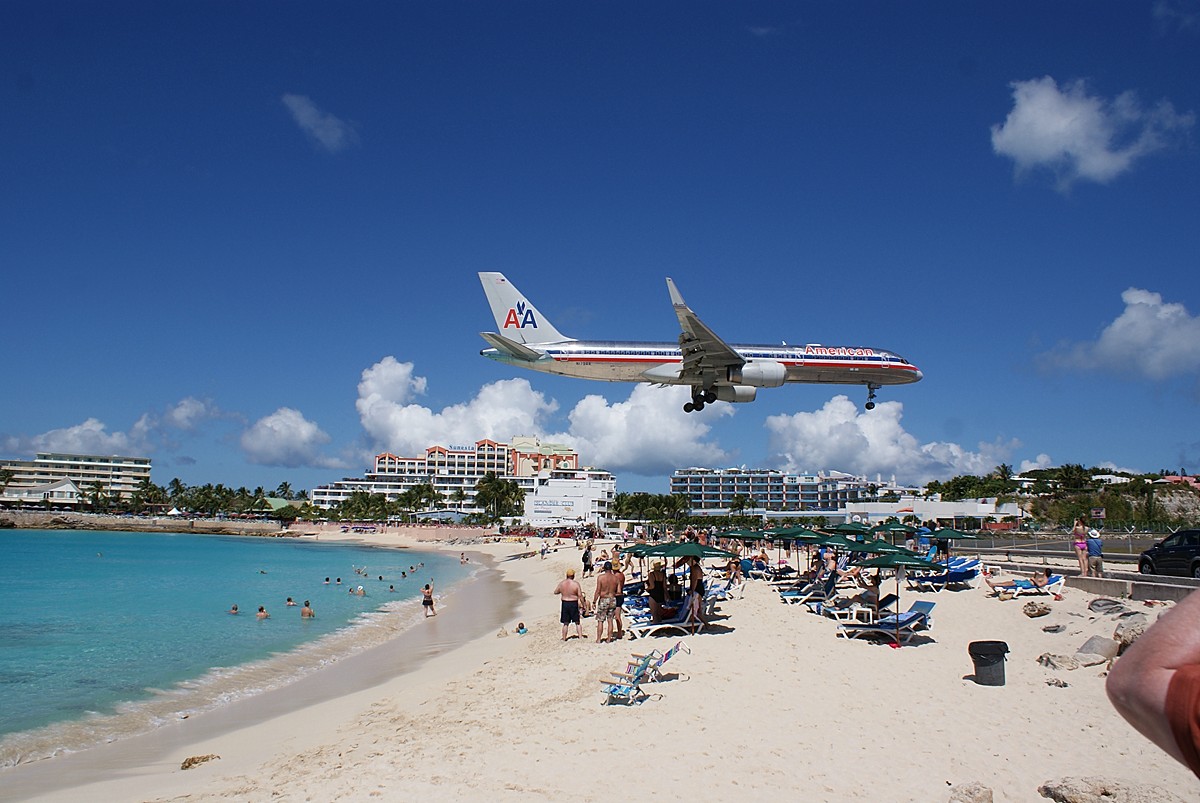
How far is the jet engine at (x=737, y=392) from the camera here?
30062 millimetres

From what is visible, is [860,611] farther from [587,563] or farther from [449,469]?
[449,469]

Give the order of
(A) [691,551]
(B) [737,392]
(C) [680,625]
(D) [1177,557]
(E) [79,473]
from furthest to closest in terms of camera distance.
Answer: (E) [79,473] < (B) [737,392] < (D) [1177,557] < (A) [691,551] < (C) [680,625]

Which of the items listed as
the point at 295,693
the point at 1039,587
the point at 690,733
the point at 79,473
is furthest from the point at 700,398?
the point at 79,473

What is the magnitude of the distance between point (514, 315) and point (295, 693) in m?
20.5

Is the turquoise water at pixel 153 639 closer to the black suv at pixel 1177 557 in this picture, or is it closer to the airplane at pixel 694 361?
the airplane at pixel 694 361

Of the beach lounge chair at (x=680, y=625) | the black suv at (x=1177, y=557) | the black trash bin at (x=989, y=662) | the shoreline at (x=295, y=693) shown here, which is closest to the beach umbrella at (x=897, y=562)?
the black trash bin at (x=989, y=662)

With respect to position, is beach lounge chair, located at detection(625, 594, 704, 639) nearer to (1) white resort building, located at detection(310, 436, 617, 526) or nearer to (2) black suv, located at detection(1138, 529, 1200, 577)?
(2) black suv, located at detection(1138, 529, 1200, 577)

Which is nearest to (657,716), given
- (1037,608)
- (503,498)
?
(1037,608)

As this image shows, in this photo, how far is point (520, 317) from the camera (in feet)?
111

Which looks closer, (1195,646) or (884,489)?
(1195,646)

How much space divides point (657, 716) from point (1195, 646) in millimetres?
8967

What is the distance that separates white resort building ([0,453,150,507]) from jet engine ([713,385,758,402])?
163 meters

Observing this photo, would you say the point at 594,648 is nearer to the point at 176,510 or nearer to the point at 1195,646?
the point at 1195,646

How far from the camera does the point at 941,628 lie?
16.2 meters
